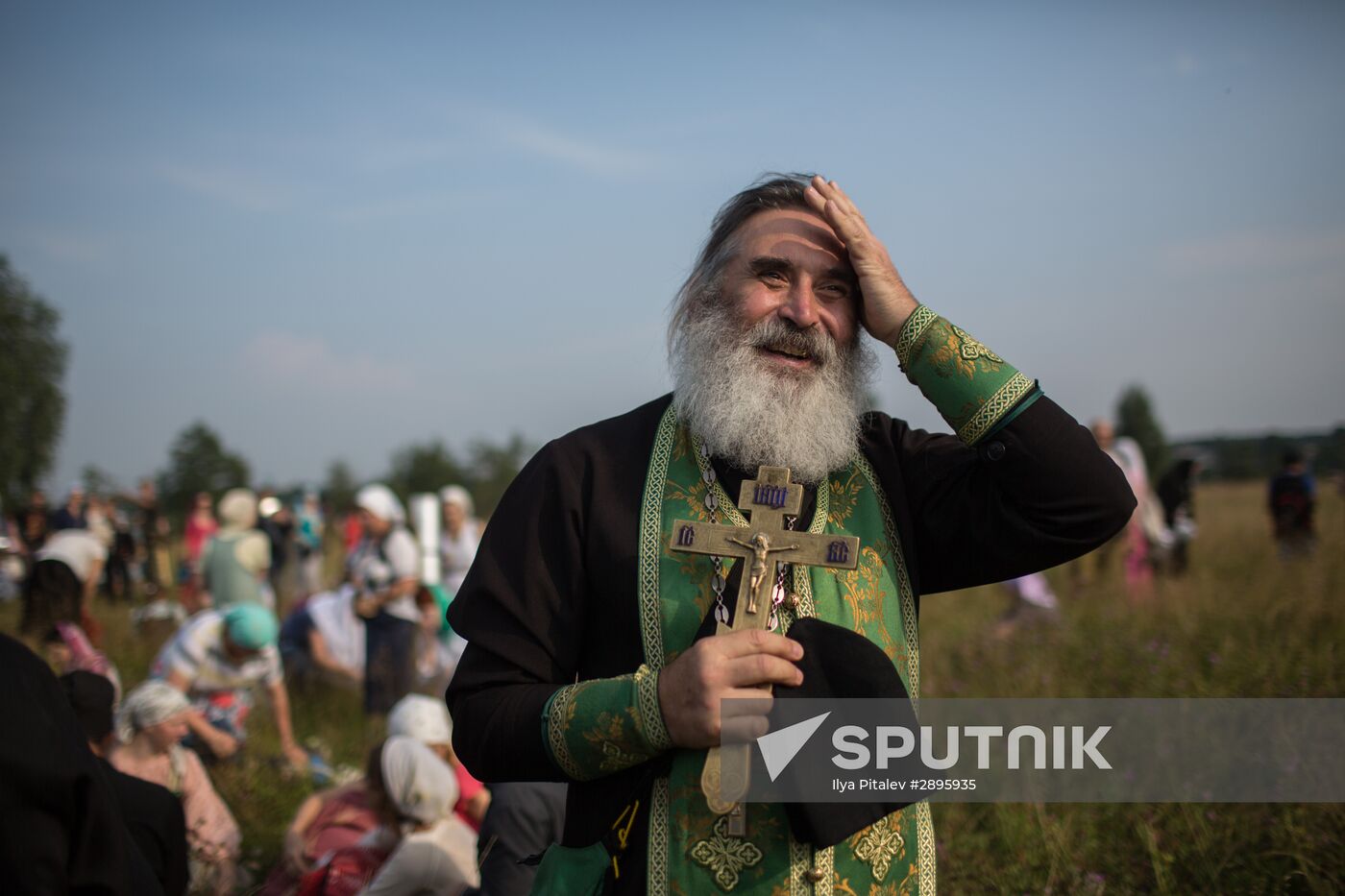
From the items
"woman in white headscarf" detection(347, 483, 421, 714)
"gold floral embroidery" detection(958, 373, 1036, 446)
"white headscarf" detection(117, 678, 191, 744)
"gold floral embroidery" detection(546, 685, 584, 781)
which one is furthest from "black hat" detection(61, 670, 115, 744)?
"gold floral embroidery" detection(958, 373, 1036, 446)

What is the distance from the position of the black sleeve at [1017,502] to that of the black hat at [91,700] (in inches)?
149

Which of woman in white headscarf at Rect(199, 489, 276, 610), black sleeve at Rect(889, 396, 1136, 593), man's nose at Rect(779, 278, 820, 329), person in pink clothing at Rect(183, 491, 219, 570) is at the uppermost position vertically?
person in pink clothing at Rect(183, 491, 219, 570)

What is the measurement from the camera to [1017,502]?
225 centimetres

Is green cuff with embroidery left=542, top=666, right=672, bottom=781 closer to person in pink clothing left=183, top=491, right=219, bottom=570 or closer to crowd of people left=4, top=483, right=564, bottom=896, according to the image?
crowd of people left=4, top=483, right=564, bottom=896

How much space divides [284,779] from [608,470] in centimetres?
532

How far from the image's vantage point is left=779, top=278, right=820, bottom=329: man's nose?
8.04ft

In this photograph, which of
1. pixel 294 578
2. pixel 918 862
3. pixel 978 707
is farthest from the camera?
pixel 294 578

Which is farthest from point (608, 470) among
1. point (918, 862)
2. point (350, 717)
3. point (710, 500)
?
point (350, 717)

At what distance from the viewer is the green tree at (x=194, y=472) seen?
127 ft

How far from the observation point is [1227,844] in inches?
163

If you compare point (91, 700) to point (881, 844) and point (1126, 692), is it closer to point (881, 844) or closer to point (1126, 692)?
point (881, 844)

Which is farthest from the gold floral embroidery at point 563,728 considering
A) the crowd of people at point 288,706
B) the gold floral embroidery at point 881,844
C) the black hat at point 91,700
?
the black hat at point 91,700

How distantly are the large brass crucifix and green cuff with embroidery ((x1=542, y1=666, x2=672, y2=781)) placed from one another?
0.13 m

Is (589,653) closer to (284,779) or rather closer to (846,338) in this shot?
(846,338)
